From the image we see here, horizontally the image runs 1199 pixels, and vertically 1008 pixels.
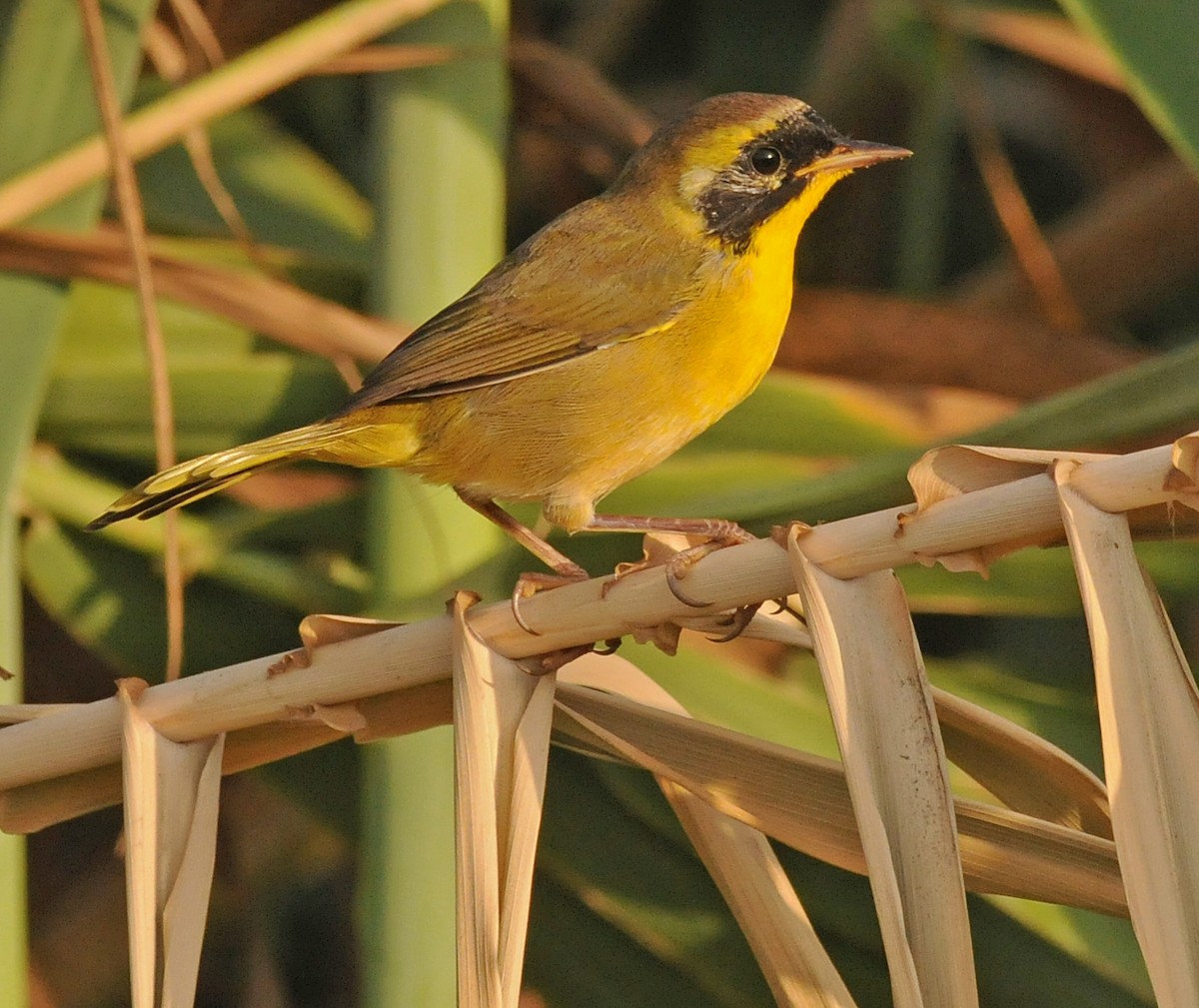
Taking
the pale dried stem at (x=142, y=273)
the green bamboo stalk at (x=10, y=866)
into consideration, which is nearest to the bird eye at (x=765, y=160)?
the pale dried stem at (x=142, y=273)

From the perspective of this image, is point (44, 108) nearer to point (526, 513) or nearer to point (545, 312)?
point (545, 312)

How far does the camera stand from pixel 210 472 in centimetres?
210

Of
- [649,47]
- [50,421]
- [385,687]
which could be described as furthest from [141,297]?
[649,47]

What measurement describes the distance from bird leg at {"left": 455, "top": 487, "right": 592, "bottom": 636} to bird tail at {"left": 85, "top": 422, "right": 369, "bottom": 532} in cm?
31

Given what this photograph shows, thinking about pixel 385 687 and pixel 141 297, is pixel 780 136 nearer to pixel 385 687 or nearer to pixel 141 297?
pixel 141 297

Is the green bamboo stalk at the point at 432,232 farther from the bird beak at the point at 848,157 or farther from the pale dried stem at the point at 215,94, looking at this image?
the bird beak at the point at 848,157

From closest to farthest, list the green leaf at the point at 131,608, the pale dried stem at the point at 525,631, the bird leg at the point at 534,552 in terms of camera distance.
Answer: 1. the pale dried stem at the point at 525,631
2. the bird leg at the point at 534,552
3. the green leaf at the point at 131,608

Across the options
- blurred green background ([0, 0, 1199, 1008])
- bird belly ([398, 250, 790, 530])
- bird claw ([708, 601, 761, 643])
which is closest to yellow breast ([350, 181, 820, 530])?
bird belly ([398, 250, 790, 530])

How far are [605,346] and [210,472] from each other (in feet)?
2.23

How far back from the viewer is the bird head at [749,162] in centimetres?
257

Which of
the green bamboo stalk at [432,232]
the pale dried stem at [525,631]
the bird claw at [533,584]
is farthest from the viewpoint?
the green bamboo stalk at [432,232]

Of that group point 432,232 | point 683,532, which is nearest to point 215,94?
point 432,232

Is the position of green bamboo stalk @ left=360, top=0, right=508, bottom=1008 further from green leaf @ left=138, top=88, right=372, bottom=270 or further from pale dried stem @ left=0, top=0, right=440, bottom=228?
green leaf @ left=138, top=88, right=372, bottom=270

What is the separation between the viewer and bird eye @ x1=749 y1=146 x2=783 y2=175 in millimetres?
2588
